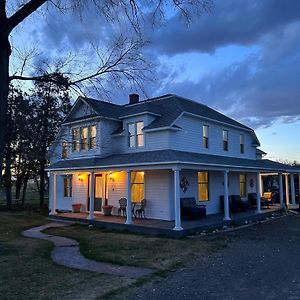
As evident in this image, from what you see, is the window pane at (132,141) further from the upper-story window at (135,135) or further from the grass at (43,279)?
the grass at (43,279)

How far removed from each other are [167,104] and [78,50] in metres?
11.6

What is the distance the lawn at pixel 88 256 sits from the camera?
728cm

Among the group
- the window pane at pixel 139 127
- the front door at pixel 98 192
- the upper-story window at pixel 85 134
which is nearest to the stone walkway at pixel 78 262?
the front door at pixel 98 192

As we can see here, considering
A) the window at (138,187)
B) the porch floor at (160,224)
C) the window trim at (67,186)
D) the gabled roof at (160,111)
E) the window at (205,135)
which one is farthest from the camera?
the window trim at (67,186)

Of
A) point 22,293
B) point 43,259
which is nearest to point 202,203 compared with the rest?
point 43,259

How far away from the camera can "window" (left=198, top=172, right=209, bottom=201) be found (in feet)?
67.2

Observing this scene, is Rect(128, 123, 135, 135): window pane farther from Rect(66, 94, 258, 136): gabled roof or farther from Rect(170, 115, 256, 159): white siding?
Rect(170, 115, 256, 159): white siding

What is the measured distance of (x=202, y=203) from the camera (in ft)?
67.2

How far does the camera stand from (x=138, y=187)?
19531 millimetres

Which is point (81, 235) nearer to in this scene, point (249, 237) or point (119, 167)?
point (119, 167)

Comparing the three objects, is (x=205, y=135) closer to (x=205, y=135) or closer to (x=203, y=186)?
(x=205, y=135)

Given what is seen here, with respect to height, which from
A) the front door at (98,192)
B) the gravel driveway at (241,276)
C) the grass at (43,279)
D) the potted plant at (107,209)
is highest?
the front door at (98,192)

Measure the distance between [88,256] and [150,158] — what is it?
6.55 metres

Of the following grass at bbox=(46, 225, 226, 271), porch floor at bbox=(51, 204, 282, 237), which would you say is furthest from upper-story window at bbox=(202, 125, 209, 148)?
grass at bbox=(46, 225, 226, 271)
